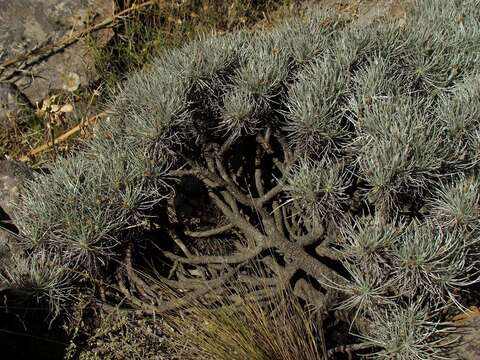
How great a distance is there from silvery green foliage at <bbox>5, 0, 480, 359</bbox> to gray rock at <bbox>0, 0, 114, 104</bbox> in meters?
1.07

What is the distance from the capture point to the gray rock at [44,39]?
423cm

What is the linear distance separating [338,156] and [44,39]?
2279 millimetres

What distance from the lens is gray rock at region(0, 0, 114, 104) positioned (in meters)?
4.23

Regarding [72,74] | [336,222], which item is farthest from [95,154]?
[72,74]

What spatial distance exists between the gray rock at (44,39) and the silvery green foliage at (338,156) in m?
1.07

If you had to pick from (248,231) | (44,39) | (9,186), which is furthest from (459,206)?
(44,39)

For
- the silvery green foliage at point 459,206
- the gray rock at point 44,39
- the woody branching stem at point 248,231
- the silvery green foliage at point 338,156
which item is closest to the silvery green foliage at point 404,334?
the silvery green foliage at point 338,156

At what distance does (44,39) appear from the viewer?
4.30m

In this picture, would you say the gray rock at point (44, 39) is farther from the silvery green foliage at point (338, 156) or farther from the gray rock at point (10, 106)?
the silvery green foliage at point (338, 156)

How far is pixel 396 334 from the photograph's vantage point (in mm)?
2473

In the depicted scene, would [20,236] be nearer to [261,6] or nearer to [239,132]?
[239,132]

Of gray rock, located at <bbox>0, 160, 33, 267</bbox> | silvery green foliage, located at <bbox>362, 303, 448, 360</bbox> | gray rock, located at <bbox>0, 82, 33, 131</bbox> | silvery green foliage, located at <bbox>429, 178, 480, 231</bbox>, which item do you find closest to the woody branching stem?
silvery green foliage, located at <bbox>362, 303, 448, 360</bbox>

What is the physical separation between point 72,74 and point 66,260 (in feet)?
5.82

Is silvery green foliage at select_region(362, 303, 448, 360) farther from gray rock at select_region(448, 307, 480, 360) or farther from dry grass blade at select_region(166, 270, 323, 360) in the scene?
dry grass blade at select_region(166, 270, 323, 360)
